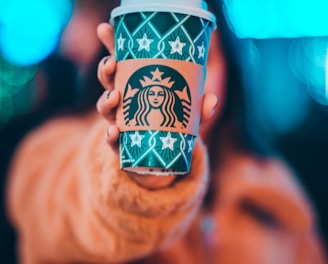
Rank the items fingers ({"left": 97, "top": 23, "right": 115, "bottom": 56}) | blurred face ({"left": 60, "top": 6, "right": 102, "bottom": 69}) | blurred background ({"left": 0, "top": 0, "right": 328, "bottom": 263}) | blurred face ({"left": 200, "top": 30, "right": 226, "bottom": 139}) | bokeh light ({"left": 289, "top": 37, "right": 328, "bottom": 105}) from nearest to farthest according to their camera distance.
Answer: fingers ({"left": 97, "top": 23, "right": 115, "bottom": 56})
blurred face ({"left": 200, "top": 30, "right": 226, "bottom": 139})
blurred face ({"left": 60, "top": 6, "right": 102, "bottom": 69})
blurred background ({"left": 0, "top": 0, "right": 328, "bottom": 263})
bokeh light ({"left": 289, "top": 37, "right": 328, "bottom": 105})

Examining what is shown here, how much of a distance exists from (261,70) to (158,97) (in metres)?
2.08

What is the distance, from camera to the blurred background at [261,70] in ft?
7.60

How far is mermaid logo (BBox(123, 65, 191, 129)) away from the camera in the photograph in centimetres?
66

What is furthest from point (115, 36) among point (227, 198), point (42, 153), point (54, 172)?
point (227, 198)

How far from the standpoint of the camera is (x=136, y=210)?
33.5 inches

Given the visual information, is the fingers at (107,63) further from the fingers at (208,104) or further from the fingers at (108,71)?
the fingers at (208,104)

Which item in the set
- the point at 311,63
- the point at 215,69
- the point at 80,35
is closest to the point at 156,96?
the point at 215,69

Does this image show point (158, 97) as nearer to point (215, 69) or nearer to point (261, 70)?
point (215, 69)

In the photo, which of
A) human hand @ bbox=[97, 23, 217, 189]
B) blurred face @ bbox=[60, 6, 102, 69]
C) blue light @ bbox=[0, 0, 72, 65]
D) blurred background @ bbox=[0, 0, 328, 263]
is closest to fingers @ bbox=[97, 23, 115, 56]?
human hand @ bbox=[97, 23, 217, 189]

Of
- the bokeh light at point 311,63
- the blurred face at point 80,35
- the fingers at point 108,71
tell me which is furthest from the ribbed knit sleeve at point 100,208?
the bokeh light at point 311,63

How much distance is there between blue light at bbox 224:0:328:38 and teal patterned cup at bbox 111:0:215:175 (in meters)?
1.99

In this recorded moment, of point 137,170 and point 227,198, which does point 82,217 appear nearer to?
point 137,170

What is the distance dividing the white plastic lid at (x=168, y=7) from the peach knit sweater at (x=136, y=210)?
0.23 m

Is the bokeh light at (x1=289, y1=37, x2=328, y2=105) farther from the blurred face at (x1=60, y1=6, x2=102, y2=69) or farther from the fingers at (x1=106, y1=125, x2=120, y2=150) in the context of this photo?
the fingers at (x1=106, y1=125, x2=120, y2=150)
